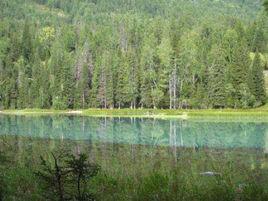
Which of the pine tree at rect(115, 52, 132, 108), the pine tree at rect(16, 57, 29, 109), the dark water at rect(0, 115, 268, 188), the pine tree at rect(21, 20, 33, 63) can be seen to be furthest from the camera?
the pine tree at rect(21, 20, 33, 63)

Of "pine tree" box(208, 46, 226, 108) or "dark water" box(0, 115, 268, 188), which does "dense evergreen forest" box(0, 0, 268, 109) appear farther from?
"dark water" box(0, 115, 268, 188)

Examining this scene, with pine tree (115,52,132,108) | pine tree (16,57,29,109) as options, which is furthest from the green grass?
pine tree (16,57,29,109)

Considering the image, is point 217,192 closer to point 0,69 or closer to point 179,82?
point 179,82

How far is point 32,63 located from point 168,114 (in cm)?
7626

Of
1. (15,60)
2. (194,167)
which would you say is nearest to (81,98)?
(15,60)

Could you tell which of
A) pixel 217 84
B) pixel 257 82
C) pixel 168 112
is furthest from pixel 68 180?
pixel 257 82

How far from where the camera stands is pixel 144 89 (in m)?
125

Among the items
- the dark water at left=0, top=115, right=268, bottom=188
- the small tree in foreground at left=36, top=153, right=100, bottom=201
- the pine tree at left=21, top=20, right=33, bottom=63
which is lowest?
the dark water at left=0, top=115, right=268, bottom=188

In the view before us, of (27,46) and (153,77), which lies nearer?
(153,77)

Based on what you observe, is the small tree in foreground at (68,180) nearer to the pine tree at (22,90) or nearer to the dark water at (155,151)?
the dark water at (155,151)

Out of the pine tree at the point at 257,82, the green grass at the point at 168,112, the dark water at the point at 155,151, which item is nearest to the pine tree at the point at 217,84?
the green grass at the point at 168,112

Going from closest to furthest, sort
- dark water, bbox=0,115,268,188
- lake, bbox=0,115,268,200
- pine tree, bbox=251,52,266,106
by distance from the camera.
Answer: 1. lake, bbox=0,115,268,200
2. dark water, bbox=0,115,268,188
3. pine tree, bbox=251,52,266,106

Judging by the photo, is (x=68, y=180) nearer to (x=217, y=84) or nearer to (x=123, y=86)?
(x=217, y=84)

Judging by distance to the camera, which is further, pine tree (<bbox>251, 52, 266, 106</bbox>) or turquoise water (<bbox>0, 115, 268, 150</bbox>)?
pine tree (<bbox>251, 52, 266, 106</bbox>)
